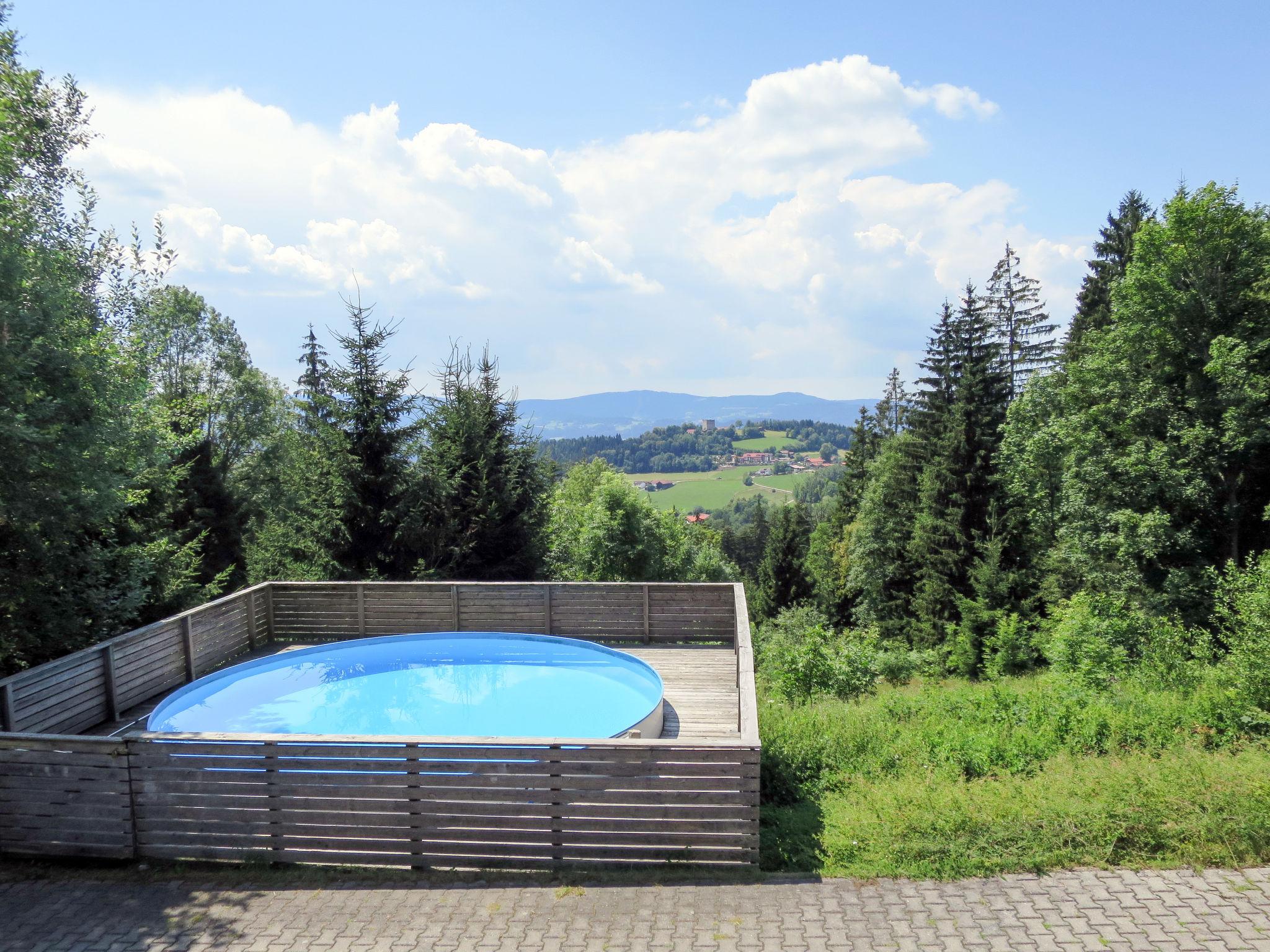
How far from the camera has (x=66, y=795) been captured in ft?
18.0

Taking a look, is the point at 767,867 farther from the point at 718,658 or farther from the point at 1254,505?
the point at 1254,505

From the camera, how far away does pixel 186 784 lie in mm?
5418

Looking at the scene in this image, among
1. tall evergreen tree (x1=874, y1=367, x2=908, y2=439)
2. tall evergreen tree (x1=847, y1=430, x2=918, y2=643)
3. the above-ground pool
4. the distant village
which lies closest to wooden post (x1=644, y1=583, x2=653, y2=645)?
the above-ground pool

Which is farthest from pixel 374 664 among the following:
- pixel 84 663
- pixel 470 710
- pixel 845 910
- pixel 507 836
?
pixel 845 910

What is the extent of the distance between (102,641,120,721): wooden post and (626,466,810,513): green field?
338ft

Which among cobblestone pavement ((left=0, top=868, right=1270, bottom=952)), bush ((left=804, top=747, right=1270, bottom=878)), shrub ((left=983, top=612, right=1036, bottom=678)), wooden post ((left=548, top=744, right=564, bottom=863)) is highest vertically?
wooden post ((left=548, top=744, right=564, bottom=863))

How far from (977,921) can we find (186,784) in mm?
5502

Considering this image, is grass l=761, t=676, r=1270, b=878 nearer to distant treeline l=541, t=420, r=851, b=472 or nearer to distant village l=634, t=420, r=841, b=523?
distant village l=634, t=420, r=841, b=523

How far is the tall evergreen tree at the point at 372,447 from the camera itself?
15367mm

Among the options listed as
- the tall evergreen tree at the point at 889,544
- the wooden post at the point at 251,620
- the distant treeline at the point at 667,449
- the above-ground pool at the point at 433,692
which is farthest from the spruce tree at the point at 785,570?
the distant treeline at the point at 667,449

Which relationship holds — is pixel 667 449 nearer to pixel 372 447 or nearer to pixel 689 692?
pixel 372 447

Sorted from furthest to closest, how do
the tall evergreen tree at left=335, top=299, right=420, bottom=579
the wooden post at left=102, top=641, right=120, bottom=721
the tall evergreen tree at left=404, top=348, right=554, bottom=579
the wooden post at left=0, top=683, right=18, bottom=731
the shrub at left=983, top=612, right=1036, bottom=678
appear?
the shrub at left=983, top=612, right=1036, bottom=678 → the tall evergreen tree at left=404, top=348, right=554, bottom=579 → the tall evergreen tree at left=335, top=299, right=420, bottom=579 → the wooden post at left=102, top=641, right=120, bottom=721 → the wooden post at left=0, top=683, right=18, bottom=731

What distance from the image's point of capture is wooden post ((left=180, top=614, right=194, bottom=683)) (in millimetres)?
9469

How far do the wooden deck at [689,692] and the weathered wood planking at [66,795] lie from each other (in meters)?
1.22
